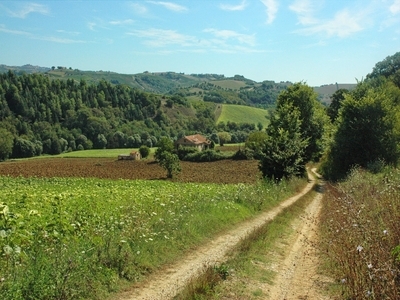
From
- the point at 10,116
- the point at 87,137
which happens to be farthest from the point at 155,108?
the point at 10,116

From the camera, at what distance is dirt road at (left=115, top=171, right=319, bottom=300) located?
8.34 m

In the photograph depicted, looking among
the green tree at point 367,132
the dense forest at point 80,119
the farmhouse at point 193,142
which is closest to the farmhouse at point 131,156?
the farmhouse at point 193,142

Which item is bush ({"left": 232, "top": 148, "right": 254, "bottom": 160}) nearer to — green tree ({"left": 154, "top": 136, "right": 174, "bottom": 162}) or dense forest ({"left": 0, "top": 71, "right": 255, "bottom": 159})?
green tree ({"left": 154, "top": 136, "right": 174, "bottom": 162})

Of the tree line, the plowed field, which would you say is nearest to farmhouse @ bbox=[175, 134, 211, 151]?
the plowed field

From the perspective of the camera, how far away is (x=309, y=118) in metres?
43.4

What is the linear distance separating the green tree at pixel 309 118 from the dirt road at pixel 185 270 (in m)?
30.1

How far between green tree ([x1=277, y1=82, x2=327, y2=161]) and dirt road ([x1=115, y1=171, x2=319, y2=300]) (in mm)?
30124

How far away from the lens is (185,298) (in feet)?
25.4

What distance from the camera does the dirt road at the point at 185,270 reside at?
8.34m

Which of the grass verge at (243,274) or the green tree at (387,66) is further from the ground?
the green tree at (387,66)

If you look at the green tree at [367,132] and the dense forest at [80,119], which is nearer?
the green tree at [367,132]

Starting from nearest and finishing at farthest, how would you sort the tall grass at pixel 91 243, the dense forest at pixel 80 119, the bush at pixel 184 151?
the tall grass at pixel 91 243
the bush at pixel 184 151
the dense forest at pixel 80 119

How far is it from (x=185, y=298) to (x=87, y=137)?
496 feet

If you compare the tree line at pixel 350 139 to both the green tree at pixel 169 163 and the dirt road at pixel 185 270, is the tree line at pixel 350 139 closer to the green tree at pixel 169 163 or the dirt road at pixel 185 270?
the dirt road at pixel 185 270
